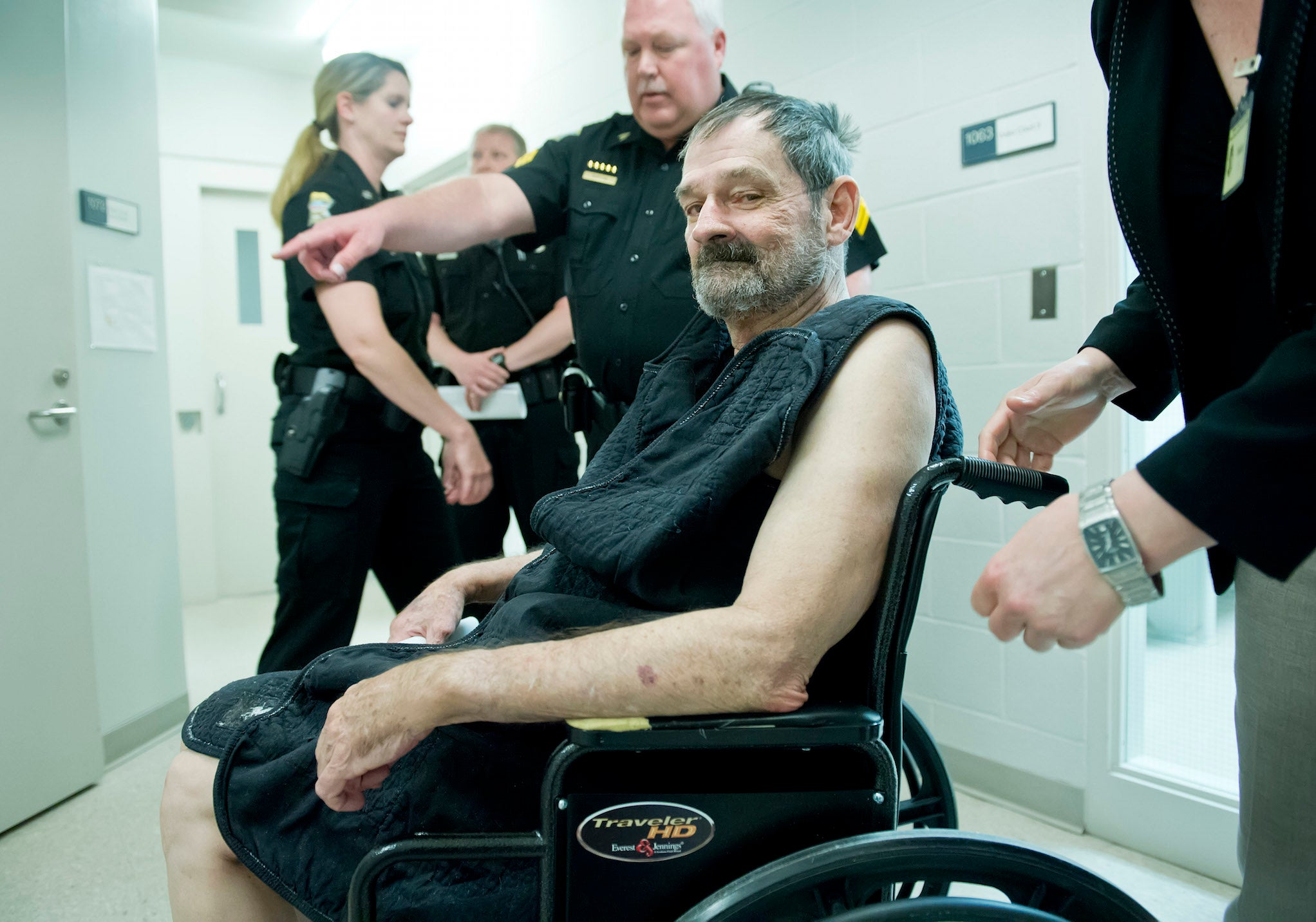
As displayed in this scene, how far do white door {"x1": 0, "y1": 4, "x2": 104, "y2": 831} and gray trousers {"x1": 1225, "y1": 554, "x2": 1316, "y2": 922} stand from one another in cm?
243

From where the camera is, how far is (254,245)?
500cm

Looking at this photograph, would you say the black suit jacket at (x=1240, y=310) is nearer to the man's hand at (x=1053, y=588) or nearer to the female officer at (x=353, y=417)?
the man's hand at (x=1053, y=588)

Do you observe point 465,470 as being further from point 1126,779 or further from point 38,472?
point 1126,779

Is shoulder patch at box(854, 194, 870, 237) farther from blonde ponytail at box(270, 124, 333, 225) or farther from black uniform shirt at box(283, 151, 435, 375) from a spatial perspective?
blonde ponytail at box(270, 124, 333, 225)

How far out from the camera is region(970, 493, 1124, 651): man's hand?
0.57 m

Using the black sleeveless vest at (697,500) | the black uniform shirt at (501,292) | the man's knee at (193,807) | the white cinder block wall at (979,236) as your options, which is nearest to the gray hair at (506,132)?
the black uniform shirt at (501,292)

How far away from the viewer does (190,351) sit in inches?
184

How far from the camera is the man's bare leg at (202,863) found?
0.92 meters

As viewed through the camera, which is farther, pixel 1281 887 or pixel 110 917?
pixel 110 917

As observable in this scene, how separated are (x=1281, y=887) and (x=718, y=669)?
1.62 ft

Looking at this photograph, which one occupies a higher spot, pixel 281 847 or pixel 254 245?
pixel 254 245

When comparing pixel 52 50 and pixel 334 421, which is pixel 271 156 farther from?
pixel 334 421

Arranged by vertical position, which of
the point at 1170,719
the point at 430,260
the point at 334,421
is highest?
the point at 430,260

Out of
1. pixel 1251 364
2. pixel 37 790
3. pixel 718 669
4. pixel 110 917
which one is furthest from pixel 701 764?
pixel 37 790
